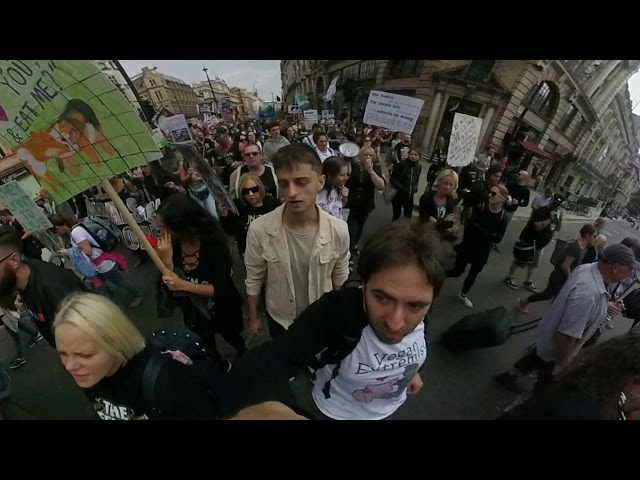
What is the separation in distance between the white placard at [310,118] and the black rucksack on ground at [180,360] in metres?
1.51

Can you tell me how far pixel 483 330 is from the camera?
176 centimetres

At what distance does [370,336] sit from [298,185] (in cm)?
83

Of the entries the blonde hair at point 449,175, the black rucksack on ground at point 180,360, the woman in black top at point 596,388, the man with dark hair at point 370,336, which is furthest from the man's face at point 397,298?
the blonde hair at point 449,175

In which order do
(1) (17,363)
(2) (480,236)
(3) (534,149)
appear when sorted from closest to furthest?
(3) (534,149), (2) (480,236), (1) (17,363)

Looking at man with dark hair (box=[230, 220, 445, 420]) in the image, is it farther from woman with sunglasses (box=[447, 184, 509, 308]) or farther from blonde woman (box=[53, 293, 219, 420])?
woman with sunglasses (box=[447, 184, 509, 308])

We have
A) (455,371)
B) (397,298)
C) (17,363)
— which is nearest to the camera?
(397,298)

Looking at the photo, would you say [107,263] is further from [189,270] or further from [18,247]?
[189,270]

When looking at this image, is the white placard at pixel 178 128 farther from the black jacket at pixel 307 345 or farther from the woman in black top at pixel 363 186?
the black jacket at pixel 307 345

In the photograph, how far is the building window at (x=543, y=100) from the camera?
47.1 inches

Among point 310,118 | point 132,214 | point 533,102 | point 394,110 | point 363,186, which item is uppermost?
point 533,102

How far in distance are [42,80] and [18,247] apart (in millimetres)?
1103

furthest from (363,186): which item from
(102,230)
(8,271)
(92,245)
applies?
(8,271)

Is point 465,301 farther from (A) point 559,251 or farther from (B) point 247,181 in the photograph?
(B) point 247,181
